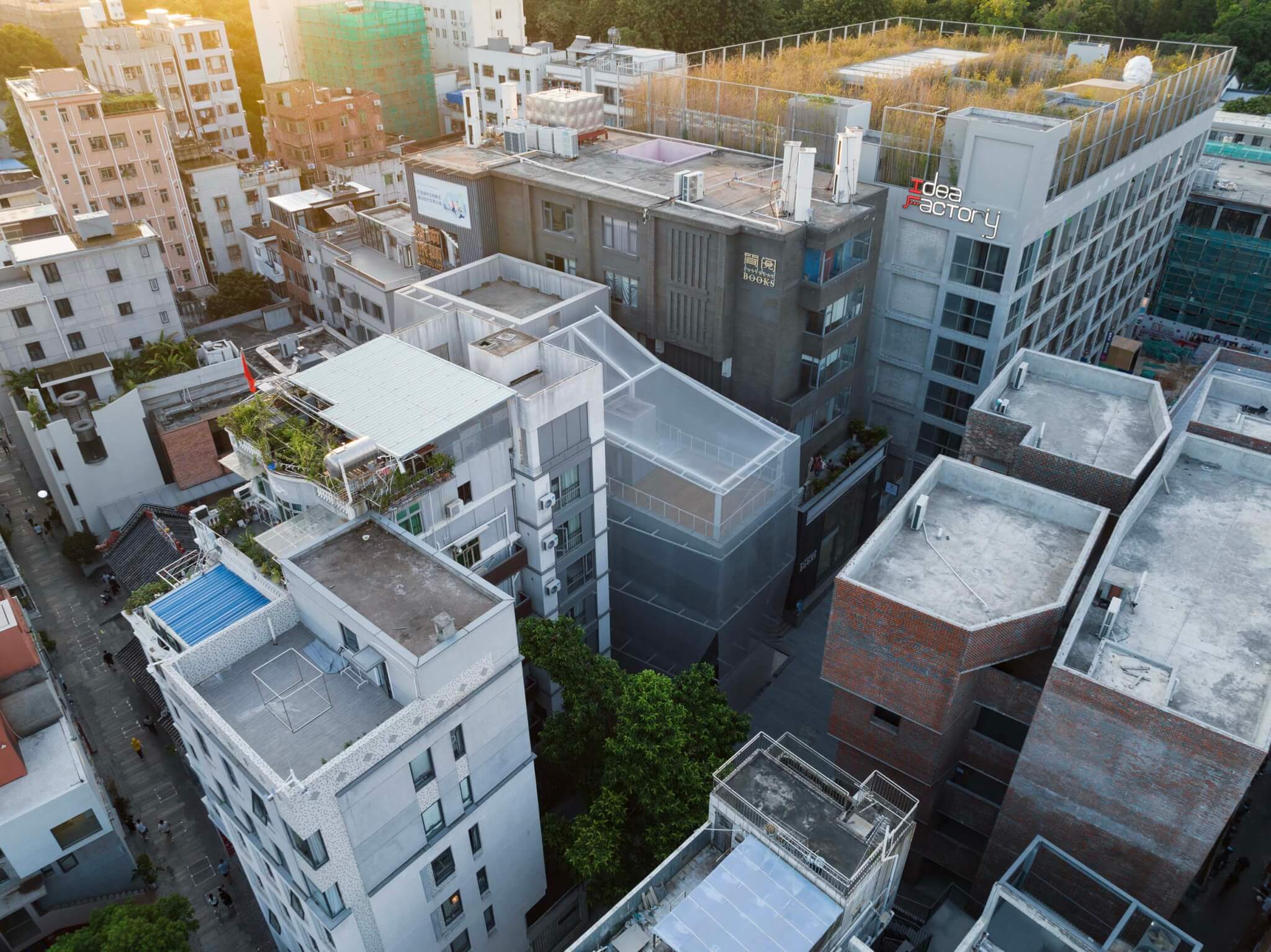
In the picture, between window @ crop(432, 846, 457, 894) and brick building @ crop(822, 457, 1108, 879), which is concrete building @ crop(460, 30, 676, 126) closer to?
brick building @ crop(822, 457, 1108, 879)

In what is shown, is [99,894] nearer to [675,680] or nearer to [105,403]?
[675,680]

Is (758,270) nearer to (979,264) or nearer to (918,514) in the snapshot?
(979,264)

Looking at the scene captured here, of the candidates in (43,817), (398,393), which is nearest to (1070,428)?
(398,393)

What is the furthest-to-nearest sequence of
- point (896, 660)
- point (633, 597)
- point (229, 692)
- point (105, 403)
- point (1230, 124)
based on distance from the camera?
1. point (1230, 124)
2. point (105, 403)
3. point (633, 597)
4. point (896, 660)
5. point (229, 692)

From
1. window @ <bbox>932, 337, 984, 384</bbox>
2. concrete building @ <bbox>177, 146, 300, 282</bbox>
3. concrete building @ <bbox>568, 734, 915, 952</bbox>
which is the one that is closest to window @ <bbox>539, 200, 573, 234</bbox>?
window @ <bbox>932, 337, 984, 384</bbox>

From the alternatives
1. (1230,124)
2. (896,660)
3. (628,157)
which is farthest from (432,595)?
(1230,124)

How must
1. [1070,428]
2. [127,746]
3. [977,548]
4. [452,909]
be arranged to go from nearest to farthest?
[452,909] < [977,548] < [1070,428] < [127,746]

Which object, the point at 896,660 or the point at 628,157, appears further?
the point at 628,157
